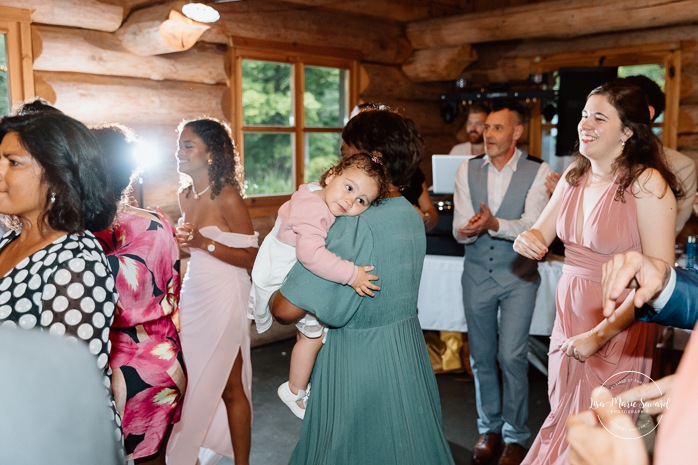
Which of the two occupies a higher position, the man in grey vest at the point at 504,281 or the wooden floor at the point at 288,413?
the man in grey vest at the point at 504,281

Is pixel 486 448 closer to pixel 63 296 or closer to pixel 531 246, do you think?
pixel 531 246

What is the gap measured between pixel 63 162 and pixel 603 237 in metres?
1.91

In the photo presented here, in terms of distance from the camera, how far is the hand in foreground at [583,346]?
240 centimetres

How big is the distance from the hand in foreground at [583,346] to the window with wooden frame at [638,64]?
13.8ft

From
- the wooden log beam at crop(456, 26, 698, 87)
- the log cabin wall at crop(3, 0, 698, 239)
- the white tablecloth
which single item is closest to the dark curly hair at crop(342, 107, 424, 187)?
the log cabin wall at crop(3, 0, 698, 239)

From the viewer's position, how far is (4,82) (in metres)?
4.05

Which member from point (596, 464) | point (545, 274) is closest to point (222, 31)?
point (545, 274)

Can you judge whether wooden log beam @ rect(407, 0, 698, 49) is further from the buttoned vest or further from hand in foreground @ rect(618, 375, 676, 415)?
hand in foreground @ rect(618, 375, 676, 415)

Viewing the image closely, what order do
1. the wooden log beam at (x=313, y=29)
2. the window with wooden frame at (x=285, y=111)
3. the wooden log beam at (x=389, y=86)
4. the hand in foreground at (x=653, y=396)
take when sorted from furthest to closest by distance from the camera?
the wooden log beam at (x=389, y=86), the window with wooden frame at (x=285, y=111), the wooden log beam at (x=313, y=29), the hand in foreground at (x=653, y=396)

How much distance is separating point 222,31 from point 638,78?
3186 mm

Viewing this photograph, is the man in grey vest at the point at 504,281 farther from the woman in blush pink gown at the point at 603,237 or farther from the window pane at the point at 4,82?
the window pane at the point at 4,82

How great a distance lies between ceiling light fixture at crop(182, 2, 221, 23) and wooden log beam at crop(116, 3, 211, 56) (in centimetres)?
9

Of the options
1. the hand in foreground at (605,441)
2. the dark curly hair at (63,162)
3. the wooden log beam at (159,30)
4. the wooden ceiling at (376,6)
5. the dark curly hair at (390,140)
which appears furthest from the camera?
the wooden ceiling at (376,6)

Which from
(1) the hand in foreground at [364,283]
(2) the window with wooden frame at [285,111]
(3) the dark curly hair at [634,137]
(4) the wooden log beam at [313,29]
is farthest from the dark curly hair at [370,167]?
(2) the window with wooden frame at [285,111]
